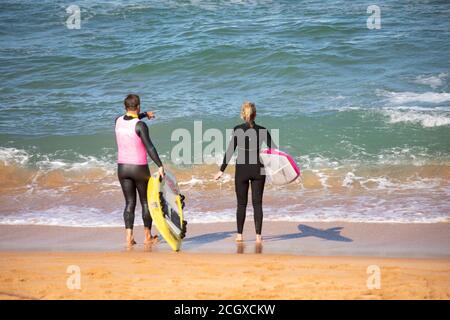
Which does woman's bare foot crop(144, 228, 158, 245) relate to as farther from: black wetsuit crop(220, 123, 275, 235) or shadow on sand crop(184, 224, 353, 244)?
black wetsuit crop(220, 123, 275, 235)

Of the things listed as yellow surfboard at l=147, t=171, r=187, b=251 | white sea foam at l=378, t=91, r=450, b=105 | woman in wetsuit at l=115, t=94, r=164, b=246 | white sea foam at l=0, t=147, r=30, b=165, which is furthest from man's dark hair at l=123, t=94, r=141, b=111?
white sea foam at l=378, t=91, r=450, b=105

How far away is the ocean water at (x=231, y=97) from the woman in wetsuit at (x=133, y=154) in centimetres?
155

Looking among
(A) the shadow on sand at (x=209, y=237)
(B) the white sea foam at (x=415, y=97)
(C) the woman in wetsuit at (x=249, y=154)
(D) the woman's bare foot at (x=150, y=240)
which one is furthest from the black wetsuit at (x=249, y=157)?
(B) the white sea foam at (x=415, y=97)

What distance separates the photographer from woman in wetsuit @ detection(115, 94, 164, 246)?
7.43 m

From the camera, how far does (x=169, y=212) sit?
773 centimetres

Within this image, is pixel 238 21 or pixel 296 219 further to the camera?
pixel 238 21

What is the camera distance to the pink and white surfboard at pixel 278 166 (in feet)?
25.8

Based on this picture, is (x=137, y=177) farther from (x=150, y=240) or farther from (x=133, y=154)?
(x=150, y=240)

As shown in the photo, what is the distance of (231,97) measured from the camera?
→ 49.9 feet

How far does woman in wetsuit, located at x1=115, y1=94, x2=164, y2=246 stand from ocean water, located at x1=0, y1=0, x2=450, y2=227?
155 cm

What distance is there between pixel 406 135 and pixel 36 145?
277 inches
